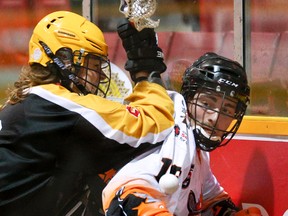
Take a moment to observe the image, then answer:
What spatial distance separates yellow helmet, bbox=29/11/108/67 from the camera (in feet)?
11.2

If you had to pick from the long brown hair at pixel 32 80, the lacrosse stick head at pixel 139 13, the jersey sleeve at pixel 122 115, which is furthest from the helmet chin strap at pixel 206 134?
the long brown hair at pixel 32 80

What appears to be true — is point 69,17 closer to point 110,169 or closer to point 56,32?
point 56,32

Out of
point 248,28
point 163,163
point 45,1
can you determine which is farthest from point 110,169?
point 45,1

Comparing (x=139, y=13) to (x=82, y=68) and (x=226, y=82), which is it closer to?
(x=82, y=68)

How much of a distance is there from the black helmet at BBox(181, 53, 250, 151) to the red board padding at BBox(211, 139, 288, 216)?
40 cm

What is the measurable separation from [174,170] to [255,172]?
0.72 metres

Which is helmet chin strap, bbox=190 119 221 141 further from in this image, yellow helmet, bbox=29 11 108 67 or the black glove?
yellow helmet, bbox=29 11 108 67

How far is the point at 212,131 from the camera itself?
10.8 ft

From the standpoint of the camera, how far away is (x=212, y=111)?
3303mm

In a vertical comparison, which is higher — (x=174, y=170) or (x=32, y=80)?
(x=32, y=80)

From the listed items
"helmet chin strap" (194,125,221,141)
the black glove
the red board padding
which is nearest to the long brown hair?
the black glove

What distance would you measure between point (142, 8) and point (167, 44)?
77.4 inches

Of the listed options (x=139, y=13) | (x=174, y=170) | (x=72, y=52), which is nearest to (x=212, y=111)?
(x=174, y=170)

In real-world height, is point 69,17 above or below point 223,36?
above
